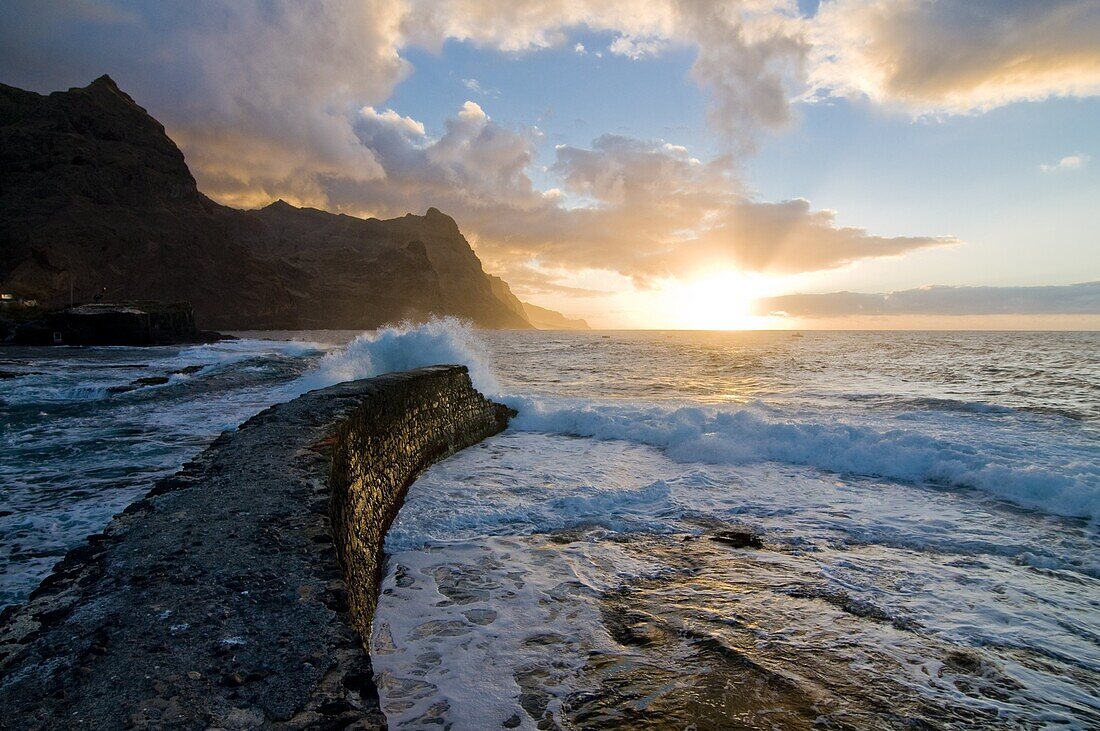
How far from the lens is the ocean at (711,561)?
10.0 feet

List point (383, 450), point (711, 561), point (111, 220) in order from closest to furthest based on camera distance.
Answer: point (711, 561) < point (383, 450) < point (111, 220)

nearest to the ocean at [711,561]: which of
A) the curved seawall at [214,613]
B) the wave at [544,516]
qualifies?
the wave at [544,516]

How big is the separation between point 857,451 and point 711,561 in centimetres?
558

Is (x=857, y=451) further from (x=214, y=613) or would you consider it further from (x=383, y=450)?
(x=214, y=613)

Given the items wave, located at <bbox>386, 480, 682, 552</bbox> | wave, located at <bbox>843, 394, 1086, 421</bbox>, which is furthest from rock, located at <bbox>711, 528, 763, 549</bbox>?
wave, located at <bbox>843, 394, 1086, 421</bbox>

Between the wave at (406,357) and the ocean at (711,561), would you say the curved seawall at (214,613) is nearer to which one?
the ocean at (711,561)

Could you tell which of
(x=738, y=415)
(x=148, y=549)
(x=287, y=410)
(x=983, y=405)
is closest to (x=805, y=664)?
(x=148, y=549)

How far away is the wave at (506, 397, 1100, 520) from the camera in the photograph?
7.10 meters

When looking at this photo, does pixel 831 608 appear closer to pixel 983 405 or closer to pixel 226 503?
pixel 226 503

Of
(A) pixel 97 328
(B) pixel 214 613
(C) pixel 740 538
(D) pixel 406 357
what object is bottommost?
(C) pixel 740 538

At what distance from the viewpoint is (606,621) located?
386 cm

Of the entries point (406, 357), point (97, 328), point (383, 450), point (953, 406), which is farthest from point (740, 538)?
point (97, 328)

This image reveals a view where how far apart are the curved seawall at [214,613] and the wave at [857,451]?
23.1 ft

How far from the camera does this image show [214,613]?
2.54 meters
